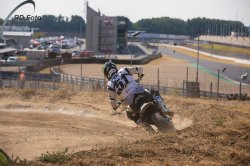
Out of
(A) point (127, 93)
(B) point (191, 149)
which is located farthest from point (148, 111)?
(B) point (191, 149)

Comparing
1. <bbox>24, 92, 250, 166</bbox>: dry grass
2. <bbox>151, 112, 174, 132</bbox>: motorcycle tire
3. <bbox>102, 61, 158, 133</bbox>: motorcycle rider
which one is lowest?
<bbox>151, 112, 174, 132</bbox>: motorcycle tire

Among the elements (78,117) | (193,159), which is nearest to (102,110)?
(78,117)

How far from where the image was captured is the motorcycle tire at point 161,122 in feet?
38.3

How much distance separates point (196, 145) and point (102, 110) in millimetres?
9047

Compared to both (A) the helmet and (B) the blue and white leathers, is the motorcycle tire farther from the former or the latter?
(A) the helmet

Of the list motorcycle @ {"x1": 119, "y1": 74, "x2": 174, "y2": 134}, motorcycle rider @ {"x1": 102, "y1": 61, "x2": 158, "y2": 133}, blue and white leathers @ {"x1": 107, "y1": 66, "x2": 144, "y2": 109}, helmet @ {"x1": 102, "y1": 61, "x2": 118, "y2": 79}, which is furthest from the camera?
helmet @ {"x1": 102, "y1": 61, "x2": 118, "y2": 79}

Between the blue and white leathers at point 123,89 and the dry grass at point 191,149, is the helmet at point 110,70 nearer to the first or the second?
the blue and white leathers at point 123,89

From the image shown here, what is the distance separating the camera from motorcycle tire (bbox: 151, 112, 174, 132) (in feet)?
38.3

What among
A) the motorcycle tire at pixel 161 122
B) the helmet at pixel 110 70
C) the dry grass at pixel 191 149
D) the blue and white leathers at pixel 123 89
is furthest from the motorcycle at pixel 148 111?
the dry grass at pixel 191 149

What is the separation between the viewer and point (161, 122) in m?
12.0

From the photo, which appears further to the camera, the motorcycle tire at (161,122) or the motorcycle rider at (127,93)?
the motorcycle tire at (161,122)

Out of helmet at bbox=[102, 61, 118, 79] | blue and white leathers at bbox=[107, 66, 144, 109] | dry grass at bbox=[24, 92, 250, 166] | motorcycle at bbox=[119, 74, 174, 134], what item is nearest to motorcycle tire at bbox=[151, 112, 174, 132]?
motorcycle at bbox=[119, 74, 174, 134]

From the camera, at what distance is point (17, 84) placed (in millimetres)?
27562

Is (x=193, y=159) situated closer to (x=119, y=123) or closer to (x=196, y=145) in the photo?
(x=196, y=145)
